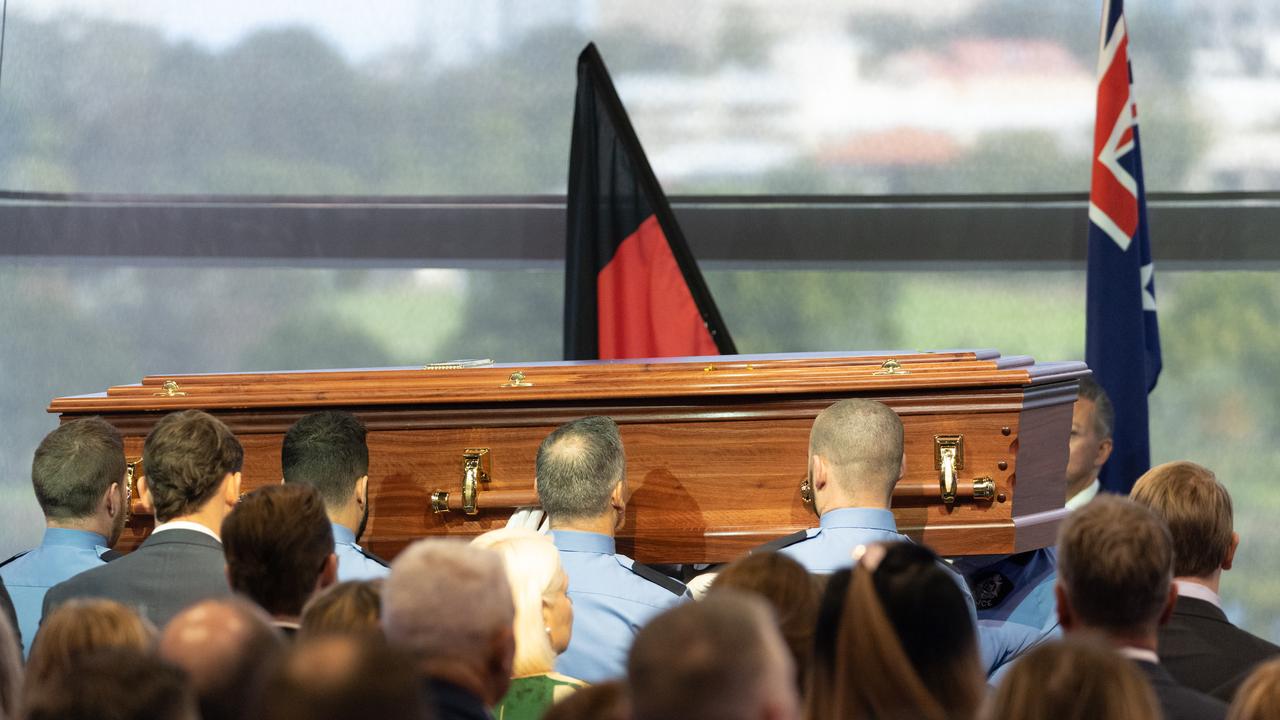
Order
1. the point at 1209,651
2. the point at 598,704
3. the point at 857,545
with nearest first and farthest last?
the point at 598,704
the point at 1209,651
the point at 857,545

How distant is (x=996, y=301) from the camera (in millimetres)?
5340

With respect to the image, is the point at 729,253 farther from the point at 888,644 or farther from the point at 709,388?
the point at 888,644

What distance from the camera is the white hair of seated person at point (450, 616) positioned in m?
1.79

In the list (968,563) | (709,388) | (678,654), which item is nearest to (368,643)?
(678,654)

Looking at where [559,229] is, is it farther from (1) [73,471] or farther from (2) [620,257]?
(1) [73,471]

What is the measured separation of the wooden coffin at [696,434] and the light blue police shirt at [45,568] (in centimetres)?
Answer: 44

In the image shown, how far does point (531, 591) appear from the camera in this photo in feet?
7.49

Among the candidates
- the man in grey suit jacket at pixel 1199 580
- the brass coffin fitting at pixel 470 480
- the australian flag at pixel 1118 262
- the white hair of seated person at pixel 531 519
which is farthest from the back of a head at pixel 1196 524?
the australian flag at pixel 1118 262

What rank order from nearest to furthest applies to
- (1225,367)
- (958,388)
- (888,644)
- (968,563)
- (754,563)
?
(888,644) → (754,563) → (958,388) → (968,563) → (1225,367)

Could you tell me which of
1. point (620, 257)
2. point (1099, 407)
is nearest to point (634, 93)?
point (620, 257)

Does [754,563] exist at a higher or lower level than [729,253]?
lower

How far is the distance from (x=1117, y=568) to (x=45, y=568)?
205 centimetres

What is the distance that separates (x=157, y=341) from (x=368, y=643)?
14.6ft

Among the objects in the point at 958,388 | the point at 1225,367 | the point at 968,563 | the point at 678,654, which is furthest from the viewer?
the point at 1225,367
